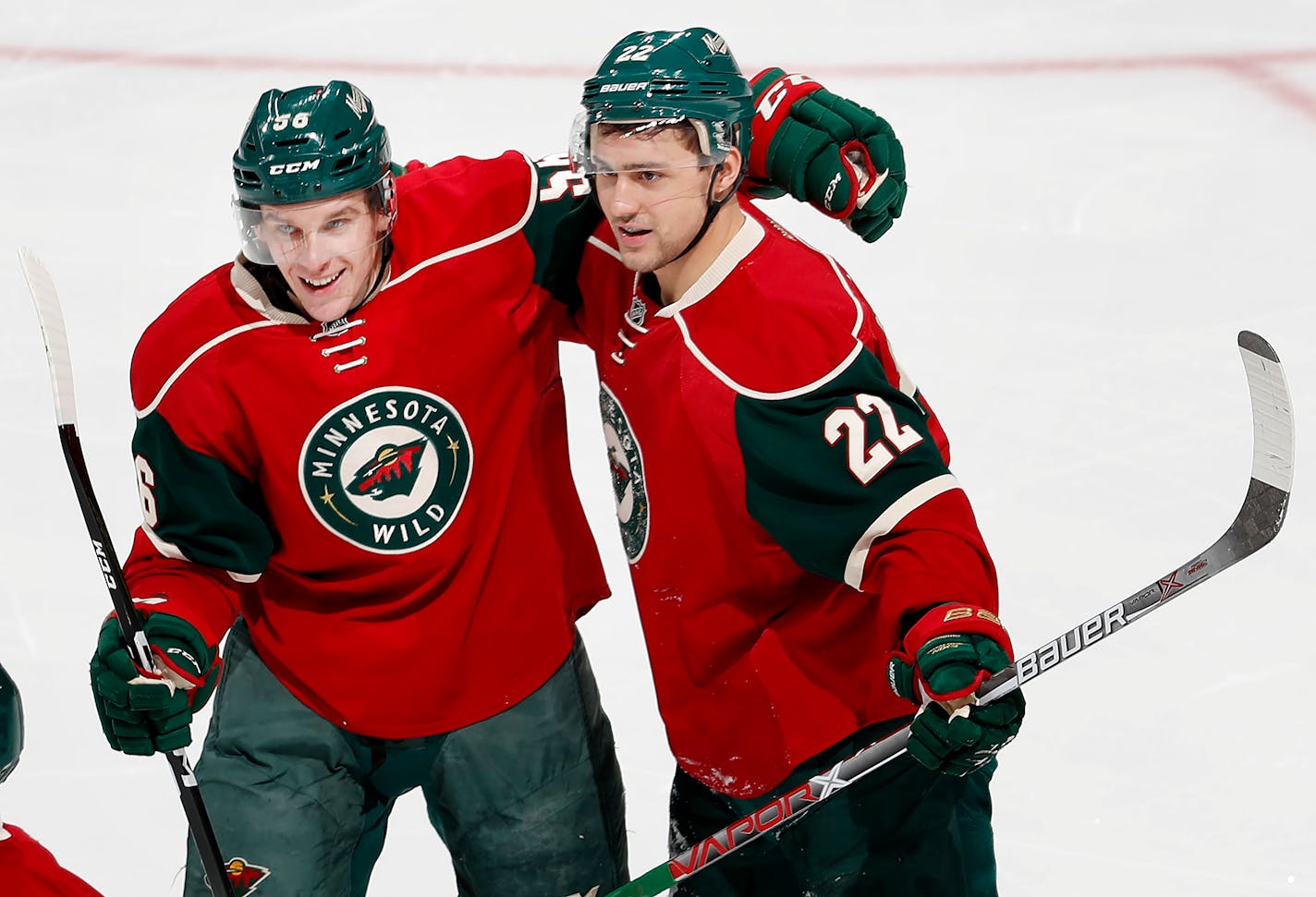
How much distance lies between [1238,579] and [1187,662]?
0.99 ft

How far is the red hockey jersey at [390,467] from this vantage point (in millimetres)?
2158

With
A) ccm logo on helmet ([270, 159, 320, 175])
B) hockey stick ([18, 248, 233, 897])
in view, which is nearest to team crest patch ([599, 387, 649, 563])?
ccm logo on helmet ([270, 159, 320, 175])

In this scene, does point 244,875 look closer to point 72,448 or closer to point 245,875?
point 245,875

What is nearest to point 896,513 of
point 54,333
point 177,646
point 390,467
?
point 390,467

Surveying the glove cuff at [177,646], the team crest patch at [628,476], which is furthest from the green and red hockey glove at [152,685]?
the team crest patch at [628,476]

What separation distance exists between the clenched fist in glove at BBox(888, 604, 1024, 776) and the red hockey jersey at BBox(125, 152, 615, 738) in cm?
61

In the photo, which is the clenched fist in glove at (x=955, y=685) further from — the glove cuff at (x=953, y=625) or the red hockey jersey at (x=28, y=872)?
the red hockey jersey at (x=28, y=872)

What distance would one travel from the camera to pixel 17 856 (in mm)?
1945

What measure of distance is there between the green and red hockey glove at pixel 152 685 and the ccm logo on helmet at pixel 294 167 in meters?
0.58

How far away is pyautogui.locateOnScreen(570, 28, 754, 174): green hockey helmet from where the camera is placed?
2.08 m

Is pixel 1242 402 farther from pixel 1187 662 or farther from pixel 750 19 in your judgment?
pixel 750 19

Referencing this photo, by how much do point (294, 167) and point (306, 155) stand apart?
20 millimetres

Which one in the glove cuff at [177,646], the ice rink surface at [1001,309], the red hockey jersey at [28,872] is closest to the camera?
the red hockey jersey at [28,872]

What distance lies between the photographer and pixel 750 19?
235 inches
